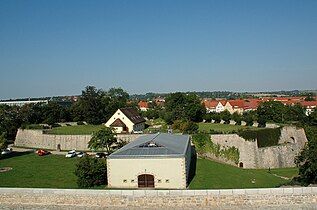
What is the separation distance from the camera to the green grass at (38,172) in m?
24.8

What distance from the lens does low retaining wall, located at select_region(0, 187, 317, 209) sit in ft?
54.7

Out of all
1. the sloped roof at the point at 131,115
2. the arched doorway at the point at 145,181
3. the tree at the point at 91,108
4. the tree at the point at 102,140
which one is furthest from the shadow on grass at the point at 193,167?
the tree at the point at 91,108

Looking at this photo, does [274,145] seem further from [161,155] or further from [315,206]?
[315,206]

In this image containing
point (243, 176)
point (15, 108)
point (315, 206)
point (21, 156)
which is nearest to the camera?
point (315, 206)

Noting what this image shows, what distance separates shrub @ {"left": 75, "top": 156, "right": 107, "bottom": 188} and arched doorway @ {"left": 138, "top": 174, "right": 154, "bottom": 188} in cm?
284

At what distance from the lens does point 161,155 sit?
2319 centimetres

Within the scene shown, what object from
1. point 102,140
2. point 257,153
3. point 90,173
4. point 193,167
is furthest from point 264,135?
point 90,173

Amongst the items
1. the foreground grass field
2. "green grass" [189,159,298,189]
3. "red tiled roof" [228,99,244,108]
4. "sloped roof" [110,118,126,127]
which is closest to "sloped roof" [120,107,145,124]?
"sloped roof" [110,118,126,127]

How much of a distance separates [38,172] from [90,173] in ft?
22.4

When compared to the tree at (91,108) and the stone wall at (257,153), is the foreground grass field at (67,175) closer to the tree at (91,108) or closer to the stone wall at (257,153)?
the stone wall at (257,153)

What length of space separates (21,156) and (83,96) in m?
21.1

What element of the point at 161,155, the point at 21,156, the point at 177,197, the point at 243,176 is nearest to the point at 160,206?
the point at 177,197

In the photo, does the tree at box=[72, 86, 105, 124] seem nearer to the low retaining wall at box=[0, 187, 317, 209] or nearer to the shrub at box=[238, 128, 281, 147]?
the shrub at box=[238, 128, 281, 147]

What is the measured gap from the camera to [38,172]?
28406 millimetres
